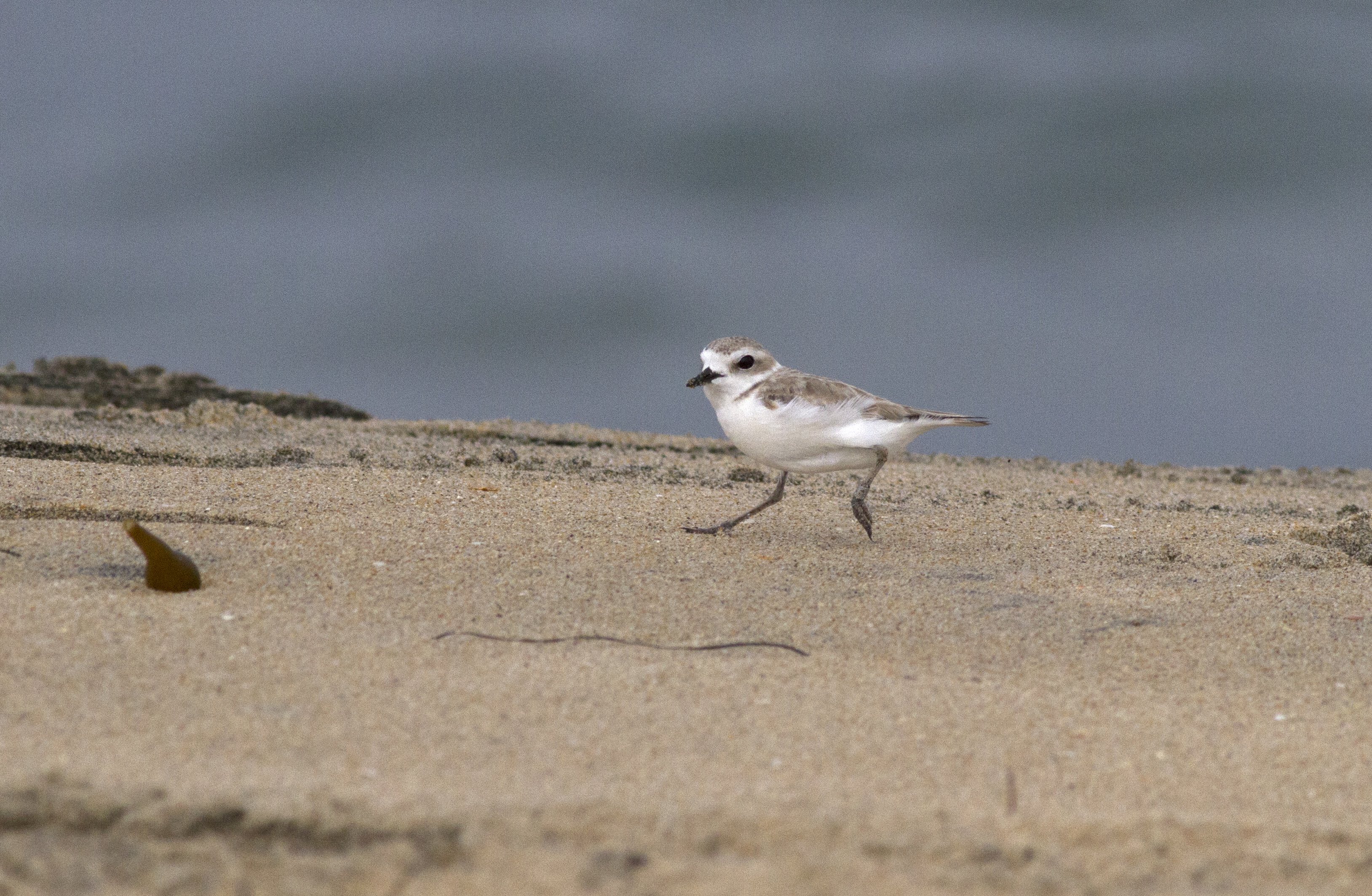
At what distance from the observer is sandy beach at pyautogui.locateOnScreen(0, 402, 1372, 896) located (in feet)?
8.80

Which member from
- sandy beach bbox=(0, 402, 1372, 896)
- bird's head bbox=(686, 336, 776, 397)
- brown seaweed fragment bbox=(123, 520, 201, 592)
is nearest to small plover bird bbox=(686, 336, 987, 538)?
bird's head bbox=(686, 336, 776, 397)

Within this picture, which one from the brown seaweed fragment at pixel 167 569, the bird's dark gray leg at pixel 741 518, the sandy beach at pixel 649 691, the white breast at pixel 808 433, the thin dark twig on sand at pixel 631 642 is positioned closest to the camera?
the sandy beach at pixel 649 691

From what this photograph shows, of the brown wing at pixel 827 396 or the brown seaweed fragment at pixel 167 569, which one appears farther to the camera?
Answer: the brown wing at pixel 827 396

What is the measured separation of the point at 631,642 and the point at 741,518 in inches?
53.6

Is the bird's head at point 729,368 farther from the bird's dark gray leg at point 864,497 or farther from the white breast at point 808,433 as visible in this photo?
the bird's dark gray leg at point 864,497

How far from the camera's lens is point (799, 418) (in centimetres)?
494

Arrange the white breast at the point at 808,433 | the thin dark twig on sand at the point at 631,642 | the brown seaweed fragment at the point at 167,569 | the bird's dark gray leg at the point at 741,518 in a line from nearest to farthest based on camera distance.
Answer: the thin dark twig on sand at the point at 631,642
the brown seaweed fragment at the point at 167,569
the white breast at the point at 808,433
the bird's dark gray leg at the point at 741,518

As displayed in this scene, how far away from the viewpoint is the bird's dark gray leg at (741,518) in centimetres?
510

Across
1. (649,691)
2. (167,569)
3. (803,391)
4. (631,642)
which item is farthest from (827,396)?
(167,569)

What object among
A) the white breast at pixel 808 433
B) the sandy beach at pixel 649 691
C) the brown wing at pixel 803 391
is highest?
the brown wing at pixel 803 391

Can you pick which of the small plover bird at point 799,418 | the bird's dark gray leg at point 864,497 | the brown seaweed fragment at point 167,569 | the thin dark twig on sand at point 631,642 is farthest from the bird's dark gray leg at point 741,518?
the brown seaweed fragment at point 167,569

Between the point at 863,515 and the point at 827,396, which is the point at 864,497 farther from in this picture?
the point at 827,396

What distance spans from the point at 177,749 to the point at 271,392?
7301mm

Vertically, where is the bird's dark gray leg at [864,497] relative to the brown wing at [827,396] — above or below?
below
